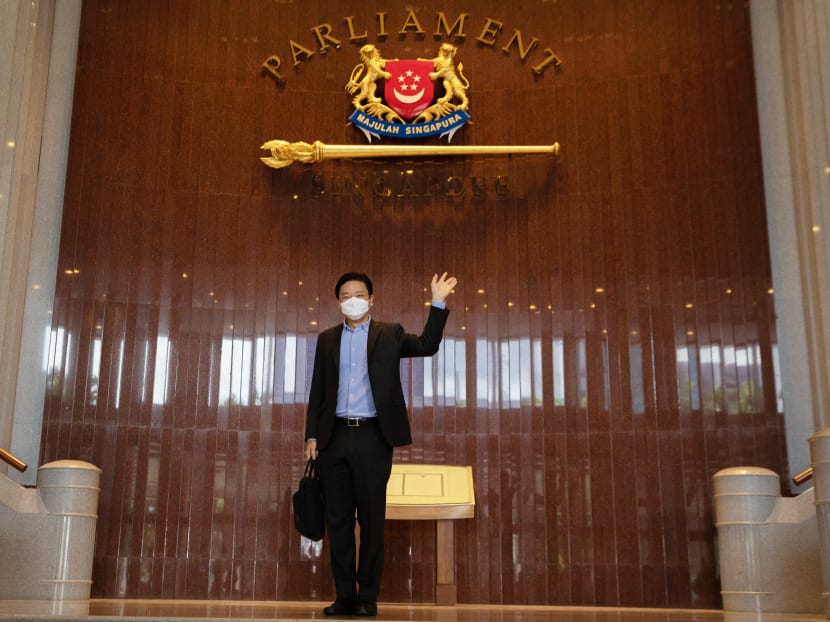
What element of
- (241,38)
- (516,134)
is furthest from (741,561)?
(241,38)

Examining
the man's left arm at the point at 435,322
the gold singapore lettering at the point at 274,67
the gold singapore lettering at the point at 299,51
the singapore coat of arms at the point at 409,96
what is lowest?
the man's left arm at the point at 435,322

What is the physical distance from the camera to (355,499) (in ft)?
18.3

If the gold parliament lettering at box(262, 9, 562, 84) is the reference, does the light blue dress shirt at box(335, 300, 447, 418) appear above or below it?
below

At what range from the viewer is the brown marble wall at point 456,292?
29.6ft

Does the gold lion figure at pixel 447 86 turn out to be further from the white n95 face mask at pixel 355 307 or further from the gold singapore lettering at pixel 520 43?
the white n95 face mask at pixel 355 307

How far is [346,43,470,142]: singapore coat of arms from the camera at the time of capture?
10.0 metres

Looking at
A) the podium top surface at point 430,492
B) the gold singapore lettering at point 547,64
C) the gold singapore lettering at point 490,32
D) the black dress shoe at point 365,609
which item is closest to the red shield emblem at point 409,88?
the gold singapore lettering at point 490,32

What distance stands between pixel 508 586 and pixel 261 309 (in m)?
3.63

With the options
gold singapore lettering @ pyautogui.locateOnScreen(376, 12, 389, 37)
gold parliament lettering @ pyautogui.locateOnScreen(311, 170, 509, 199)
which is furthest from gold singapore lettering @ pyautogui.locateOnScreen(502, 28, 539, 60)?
gold parliament lettering @ pyautogui.locateOnScreen(311, 170, 509, 199)

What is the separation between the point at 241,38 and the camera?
10.4m

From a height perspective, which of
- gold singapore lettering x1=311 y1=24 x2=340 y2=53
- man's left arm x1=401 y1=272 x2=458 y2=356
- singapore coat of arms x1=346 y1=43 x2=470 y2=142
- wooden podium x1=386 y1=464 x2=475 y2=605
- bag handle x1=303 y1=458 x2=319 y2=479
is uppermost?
gold singapore lettering x1=311 y1=24 x2=340 y2=53

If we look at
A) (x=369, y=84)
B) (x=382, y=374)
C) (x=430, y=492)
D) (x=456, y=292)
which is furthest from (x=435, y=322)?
(x=369, y=84)

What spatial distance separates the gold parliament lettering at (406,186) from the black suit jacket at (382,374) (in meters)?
4.31

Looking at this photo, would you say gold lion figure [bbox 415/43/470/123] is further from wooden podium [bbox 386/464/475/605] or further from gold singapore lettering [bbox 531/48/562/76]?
wooden podium [bbox 386/464/475/605]
